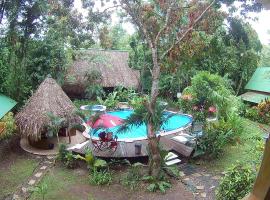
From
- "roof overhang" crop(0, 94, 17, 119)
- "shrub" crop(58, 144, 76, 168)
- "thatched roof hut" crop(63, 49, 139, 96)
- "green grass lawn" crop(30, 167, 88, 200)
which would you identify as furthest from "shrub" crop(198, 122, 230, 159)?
"thatched roof hut" crop(63, 49, 139, 96)

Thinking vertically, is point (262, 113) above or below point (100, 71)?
below

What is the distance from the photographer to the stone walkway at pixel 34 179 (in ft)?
29.5

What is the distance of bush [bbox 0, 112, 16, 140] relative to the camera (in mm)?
11500

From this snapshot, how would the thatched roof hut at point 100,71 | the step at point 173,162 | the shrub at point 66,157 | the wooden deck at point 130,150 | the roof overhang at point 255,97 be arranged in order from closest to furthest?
the step at point 173,162 < the shrub at point 66,157 < the wooden deck at point 130,150 < the roof overhang at point 255,97 < the thatched roof hut at point 100,71

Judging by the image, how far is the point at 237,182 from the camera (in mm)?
7297

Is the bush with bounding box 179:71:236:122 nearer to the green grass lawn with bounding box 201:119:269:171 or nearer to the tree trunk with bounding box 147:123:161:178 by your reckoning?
the green grass lawn with bounding box 201:119:269:171

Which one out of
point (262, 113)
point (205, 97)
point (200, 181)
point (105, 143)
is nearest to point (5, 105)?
point (105, 143)

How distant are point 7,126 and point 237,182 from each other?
879 cm

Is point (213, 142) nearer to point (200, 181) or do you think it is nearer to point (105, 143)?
point (200, 181)

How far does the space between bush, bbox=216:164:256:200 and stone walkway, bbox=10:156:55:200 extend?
5601 millimetres

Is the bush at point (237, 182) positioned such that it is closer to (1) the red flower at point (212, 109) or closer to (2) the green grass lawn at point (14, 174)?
(1) the red flower at point (212, 109)

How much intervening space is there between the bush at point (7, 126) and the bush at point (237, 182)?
812cm

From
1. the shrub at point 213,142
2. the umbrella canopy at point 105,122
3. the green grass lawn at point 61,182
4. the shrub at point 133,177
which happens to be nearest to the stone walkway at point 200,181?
the shrub at point 213,142

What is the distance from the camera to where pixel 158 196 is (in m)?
9.05
